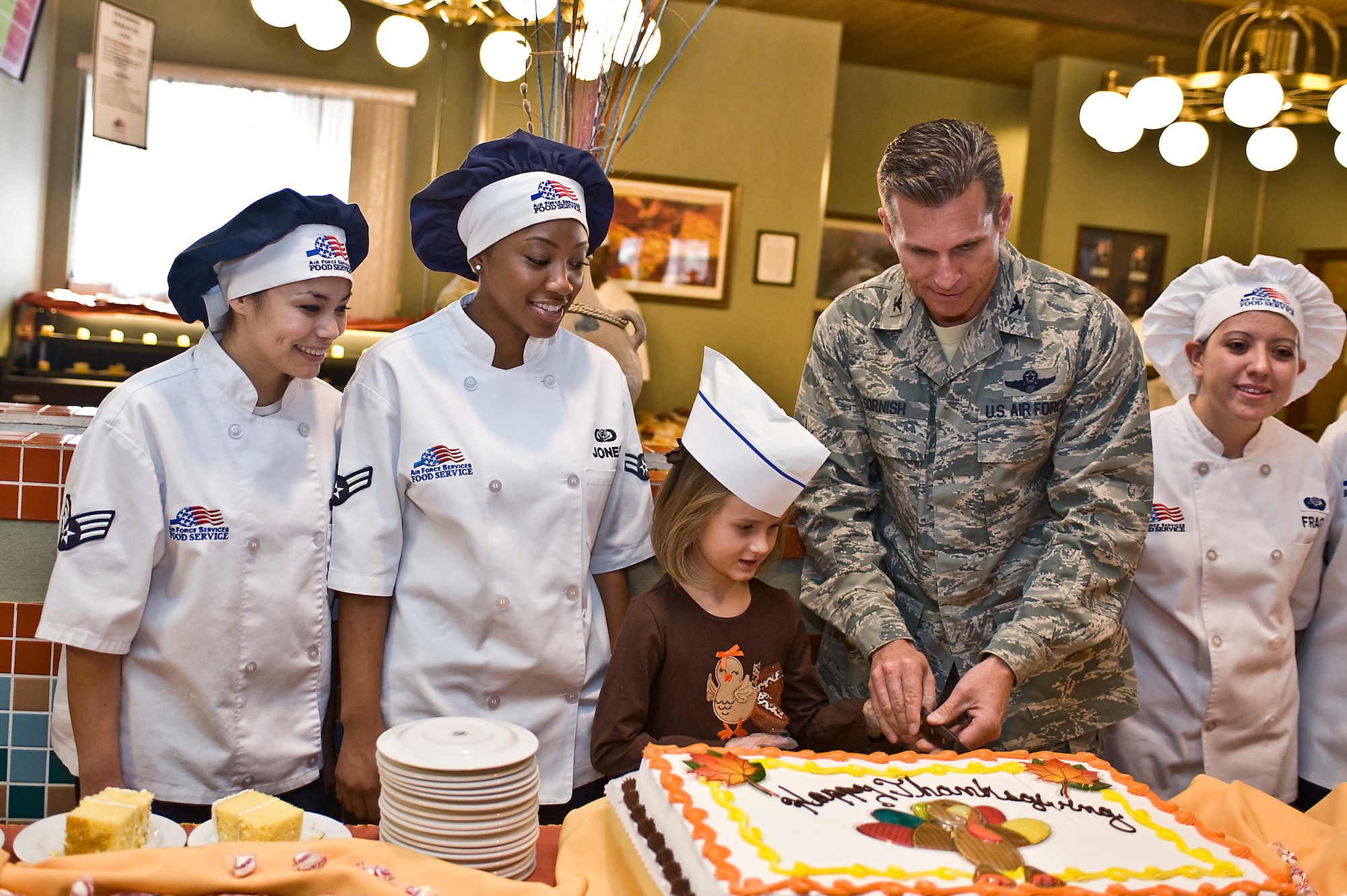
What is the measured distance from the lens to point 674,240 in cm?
675

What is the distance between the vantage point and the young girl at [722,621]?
62.1 inches

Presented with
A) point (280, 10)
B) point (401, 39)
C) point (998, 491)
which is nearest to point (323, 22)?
point (280, 10)

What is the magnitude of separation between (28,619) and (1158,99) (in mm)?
4528

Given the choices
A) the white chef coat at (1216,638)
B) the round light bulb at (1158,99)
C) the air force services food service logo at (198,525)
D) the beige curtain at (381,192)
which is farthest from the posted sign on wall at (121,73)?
the round light bulb at (1158,99)

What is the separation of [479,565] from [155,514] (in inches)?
17.3

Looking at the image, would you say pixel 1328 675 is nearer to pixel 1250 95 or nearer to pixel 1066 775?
pixel 1066 775

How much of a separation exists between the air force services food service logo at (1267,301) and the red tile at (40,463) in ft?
6.80

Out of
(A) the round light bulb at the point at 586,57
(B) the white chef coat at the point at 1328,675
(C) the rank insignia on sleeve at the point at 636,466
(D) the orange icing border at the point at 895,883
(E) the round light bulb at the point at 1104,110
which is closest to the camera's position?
(D) the orange icing border at the point at 895,883

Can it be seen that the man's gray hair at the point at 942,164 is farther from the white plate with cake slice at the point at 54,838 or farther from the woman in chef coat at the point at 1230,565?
the white plate with cake slice at the point at 54,838

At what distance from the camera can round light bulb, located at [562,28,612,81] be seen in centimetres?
200

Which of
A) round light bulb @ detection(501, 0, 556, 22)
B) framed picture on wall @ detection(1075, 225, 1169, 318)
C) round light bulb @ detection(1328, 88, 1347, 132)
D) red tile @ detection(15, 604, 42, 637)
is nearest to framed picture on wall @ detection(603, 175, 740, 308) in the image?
framed picture on wall @ detection(1075, 225, 1169, 318)

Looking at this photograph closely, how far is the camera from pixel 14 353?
202 inches

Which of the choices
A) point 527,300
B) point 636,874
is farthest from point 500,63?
point 636,874

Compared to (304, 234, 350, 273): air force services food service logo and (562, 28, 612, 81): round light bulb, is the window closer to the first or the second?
(562, 28, 612, 81): round light bulb
